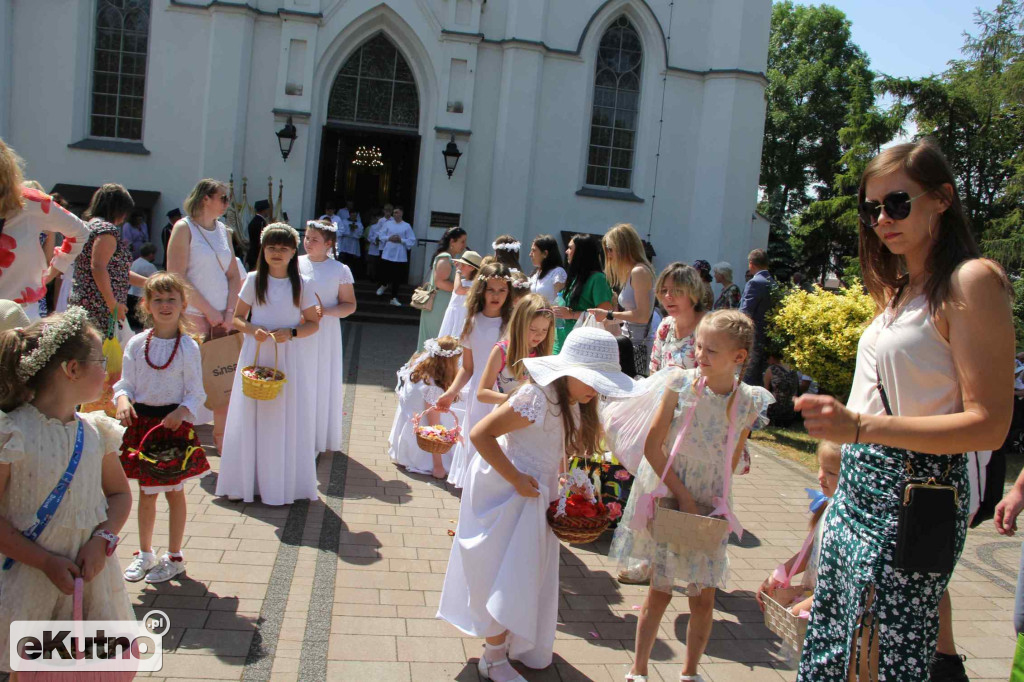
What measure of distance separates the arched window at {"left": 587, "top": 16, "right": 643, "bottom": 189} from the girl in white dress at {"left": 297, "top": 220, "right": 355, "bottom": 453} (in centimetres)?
1309

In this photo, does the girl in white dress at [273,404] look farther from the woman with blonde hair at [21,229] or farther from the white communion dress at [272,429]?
→ the woman with blonde hair at [21,229]

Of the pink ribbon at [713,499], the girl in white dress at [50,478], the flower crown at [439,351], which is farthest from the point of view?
the flower crown at [439,351]

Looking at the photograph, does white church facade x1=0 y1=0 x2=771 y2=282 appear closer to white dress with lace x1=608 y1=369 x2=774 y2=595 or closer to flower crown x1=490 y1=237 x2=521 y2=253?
flower crown x1=490 y1=237 x2=521 y2=253

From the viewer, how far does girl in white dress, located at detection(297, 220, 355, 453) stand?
6.26 meters

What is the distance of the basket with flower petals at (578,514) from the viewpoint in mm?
3596

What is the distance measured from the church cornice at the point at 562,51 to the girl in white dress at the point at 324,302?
39.3ft

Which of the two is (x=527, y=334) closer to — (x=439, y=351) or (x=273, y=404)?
(x=273, y=404)

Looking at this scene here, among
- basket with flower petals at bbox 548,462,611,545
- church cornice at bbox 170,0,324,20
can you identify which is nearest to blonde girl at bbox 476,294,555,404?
basket with flower petals at bbox 548,462,611,545

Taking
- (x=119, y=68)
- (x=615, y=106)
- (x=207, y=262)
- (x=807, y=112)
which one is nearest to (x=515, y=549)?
(x=207, y=262)

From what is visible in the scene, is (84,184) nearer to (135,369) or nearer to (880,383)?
(135,369)

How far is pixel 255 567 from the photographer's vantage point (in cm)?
476

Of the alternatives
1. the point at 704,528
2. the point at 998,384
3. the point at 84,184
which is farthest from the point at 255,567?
the point at 84,184

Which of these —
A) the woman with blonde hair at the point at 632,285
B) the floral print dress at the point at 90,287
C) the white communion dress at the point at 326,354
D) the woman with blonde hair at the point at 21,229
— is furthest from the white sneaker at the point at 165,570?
the woman with blonde hair at the point at 632,285

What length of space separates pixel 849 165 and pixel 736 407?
27.5 metres
